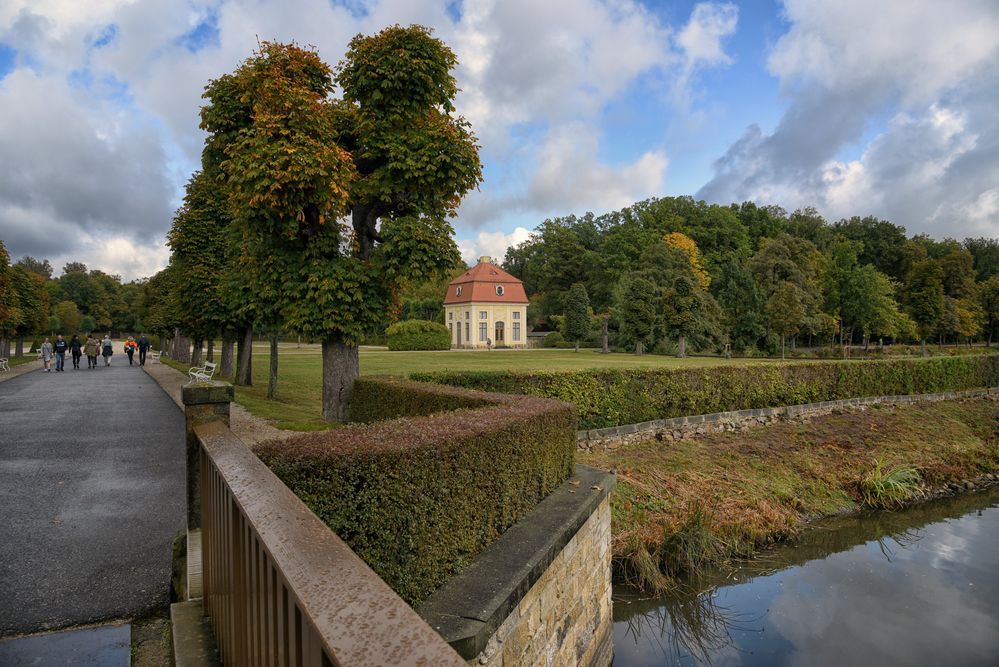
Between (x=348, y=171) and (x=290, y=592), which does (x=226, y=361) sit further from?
(x=290, y=592)

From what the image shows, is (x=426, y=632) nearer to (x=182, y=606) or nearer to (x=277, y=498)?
(x=277, y=498)

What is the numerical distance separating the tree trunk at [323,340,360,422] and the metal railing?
8657 millimetres

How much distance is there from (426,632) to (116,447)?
418 inches

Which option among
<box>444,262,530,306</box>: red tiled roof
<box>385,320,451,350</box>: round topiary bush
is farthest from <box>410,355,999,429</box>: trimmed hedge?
<box>444,262,530,306</box>: red tiled roof

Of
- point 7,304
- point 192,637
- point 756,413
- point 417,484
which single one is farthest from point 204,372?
point 7,304

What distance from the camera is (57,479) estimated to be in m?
7.50

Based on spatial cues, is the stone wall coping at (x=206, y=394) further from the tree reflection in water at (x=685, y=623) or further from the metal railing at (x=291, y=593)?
the tree reflection in water at (x=685, y=623)

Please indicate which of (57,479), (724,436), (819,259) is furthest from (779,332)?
(57,479)

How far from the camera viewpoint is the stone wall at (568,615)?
3633 mm

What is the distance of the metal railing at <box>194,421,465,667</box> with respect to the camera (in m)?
0.94

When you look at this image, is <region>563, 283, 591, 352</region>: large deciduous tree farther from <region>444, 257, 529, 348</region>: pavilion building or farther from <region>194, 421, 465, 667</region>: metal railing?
<region>194, 421, 465, 667</region>: metal railing

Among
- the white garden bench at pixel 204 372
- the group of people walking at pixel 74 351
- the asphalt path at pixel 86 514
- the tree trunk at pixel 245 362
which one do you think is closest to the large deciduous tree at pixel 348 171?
the white garden bench at pixel 204 372

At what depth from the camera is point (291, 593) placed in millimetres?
1205

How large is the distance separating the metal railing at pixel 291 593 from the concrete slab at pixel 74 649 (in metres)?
1.16
